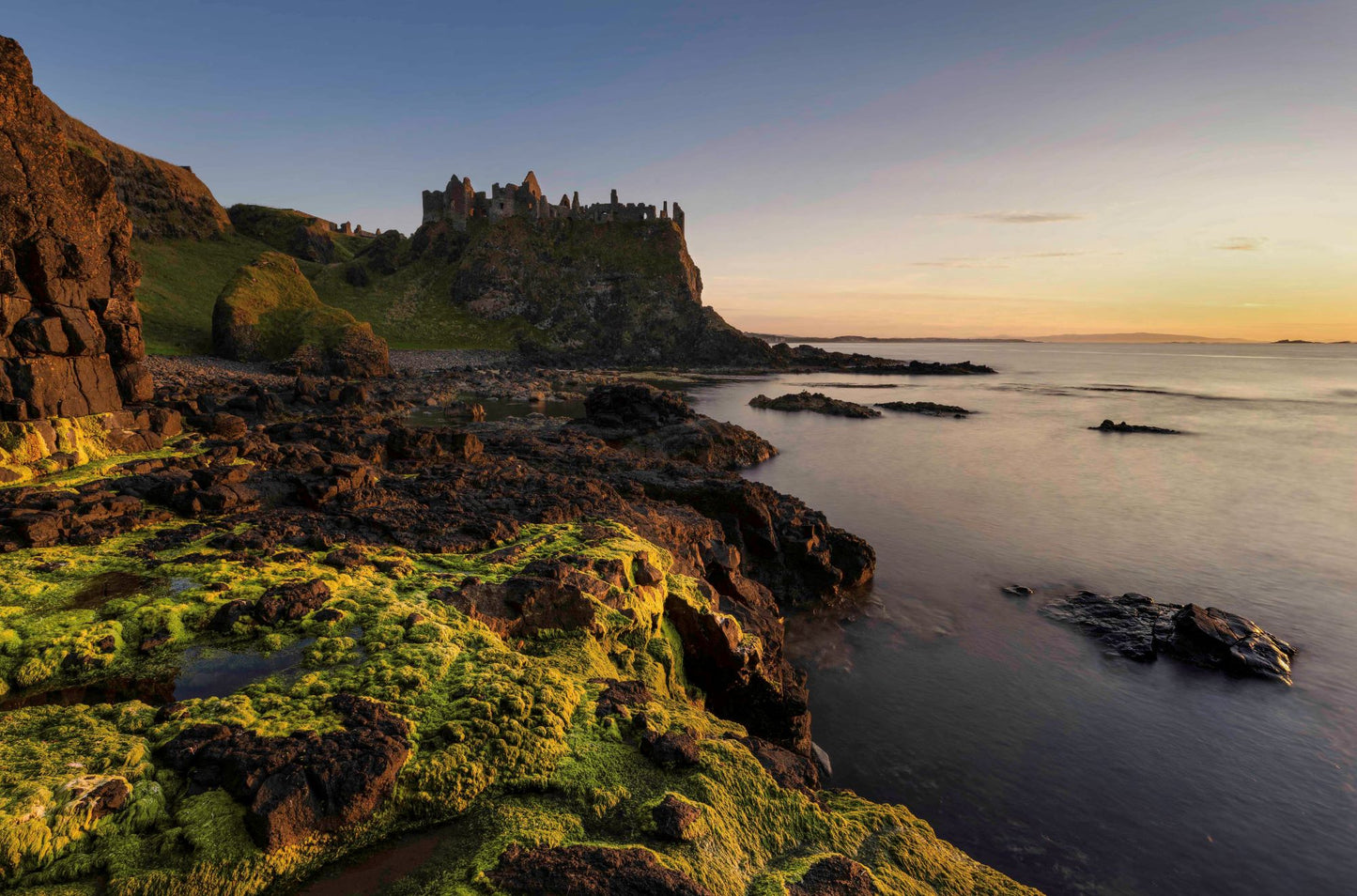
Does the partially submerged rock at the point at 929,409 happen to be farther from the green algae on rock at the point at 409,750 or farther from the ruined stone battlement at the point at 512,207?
the ruined stone battlement at the point at 512,207

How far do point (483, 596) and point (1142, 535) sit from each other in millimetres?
33253

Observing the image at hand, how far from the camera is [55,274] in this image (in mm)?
16016

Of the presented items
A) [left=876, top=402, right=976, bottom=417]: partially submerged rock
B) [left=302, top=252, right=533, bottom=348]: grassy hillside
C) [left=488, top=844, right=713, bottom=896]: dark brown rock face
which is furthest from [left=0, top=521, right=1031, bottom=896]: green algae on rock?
[left=302, top=252, right=533, bottom=348]: grassy hillside

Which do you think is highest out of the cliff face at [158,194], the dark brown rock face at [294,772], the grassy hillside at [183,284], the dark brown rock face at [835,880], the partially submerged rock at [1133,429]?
the cliff face at [158,194]

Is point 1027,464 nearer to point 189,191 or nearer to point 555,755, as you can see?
point 555,755

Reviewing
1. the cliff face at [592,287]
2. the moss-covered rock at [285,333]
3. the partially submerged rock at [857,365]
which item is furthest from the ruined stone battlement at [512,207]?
the moss-covered rock at [285,333]

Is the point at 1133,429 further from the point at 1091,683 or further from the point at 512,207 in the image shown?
the point at 512,207

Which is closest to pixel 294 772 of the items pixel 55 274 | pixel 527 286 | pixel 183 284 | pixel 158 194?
pixel 55 274

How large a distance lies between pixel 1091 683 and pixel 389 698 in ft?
57.6

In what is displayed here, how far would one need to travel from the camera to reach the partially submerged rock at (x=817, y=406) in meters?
70.2

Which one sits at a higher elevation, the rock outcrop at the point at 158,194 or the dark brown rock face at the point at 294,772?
the rock outcrop at the point at 158,194

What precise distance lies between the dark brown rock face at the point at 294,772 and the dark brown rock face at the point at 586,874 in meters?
1.65

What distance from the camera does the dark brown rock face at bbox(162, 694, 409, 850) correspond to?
5.92 meters

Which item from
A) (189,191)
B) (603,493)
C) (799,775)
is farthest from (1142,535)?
(189,191)
